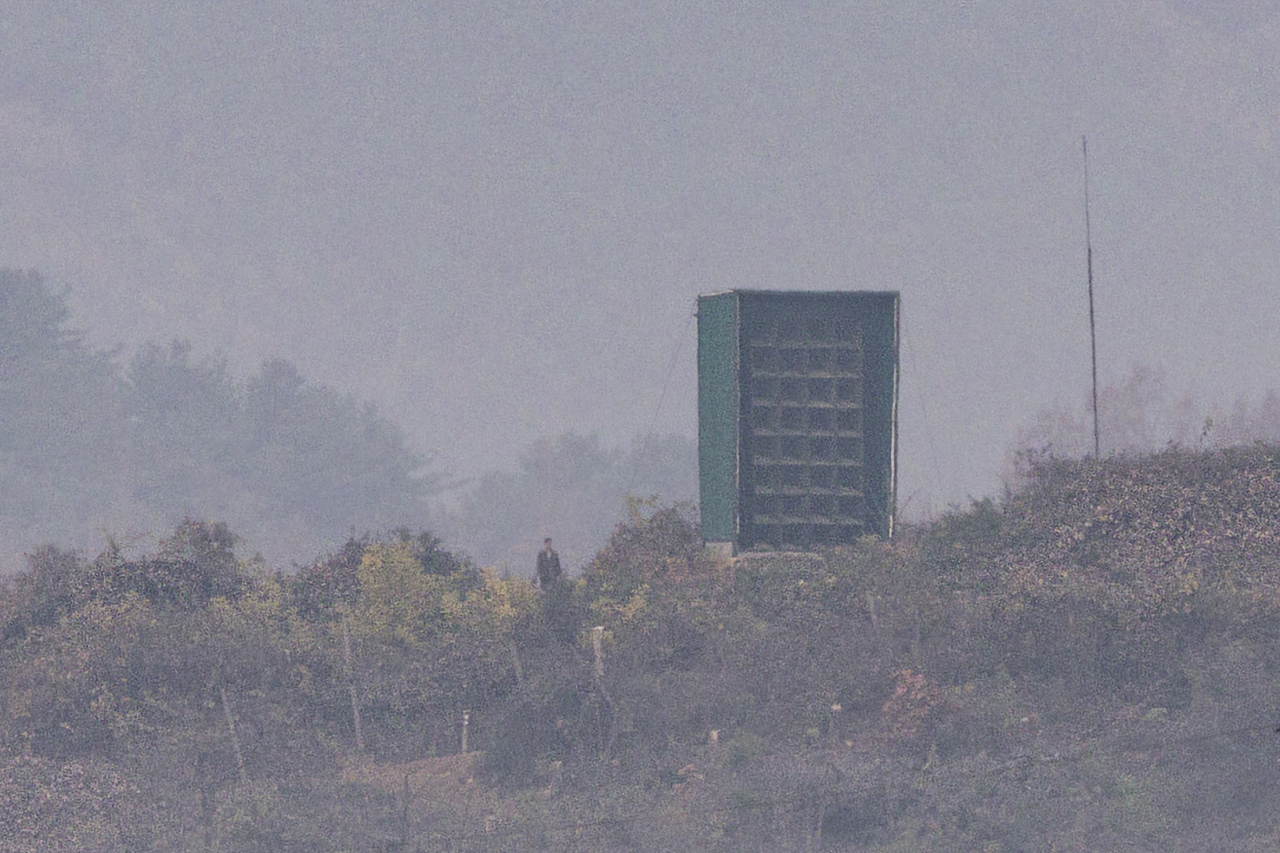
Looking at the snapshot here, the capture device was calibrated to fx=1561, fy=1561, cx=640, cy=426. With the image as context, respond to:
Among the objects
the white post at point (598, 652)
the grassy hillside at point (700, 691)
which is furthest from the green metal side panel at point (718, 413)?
the white post at point (598, 652)

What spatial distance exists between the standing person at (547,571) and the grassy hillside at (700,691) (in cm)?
39

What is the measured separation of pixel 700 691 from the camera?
23.7 meters

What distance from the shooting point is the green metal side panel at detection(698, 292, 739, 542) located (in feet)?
90.8

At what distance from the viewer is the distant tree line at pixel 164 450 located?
114 meters

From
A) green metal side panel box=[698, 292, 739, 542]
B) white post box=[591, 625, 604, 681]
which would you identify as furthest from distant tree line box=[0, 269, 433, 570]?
white post box=[591, 625, 604, 681]

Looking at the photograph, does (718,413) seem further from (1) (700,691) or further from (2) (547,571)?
→ (1) (700,691)

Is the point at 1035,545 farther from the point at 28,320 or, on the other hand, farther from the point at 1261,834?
the point at 28,320

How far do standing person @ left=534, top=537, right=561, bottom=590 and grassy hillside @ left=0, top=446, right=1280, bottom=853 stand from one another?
39 centimetres

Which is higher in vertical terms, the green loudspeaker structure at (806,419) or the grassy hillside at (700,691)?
the green loudspeaker structure at (806,419)

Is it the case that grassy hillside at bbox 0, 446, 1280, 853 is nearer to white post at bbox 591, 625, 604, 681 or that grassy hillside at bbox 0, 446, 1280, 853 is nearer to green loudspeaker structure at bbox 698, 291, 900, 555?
white post at bbox 591, 625, 604, 681

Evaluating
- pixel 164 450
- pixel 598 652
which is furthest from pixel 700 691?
pixel 164 450

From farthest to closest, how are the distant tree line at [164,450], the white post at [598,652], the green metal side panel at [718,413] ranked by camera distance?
1. the distant tree line at [164,450]
2. the green metal side panel at [718,413]
3. the white post at [598,652]

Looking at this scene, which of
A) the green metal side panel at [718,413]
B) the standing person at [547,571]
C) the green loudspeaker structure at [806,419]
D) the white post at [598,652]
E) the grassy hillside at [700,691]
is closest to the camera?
the grassy hillside at [700,691]

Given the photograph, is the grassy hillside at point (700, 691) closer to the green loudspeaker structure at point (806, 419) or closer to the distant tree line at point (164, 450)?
the green loudspeaker structure at point (806, 419)
